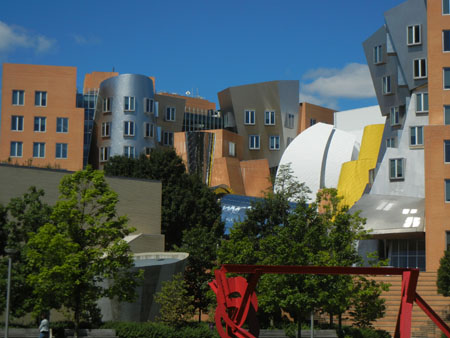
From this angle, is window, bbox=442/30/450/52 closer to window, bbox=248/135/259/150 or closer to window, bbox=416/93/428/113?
window, bbox=416/93/428/113

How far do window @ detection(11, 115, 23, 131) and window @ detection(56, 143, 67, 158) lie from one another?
4.36 metres

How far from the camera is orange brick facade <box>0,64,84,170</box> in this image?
76.2 m

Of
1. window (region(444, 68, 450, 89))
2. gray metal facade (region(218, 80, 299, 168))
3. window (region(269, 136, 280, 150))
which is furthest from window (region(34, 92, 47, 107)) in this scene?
window (region(444, 68, 450, 89))

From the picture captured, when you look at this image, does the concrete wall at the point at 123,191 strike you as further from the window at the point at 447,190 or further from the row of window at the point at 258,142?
the row of window at the point at 258,142

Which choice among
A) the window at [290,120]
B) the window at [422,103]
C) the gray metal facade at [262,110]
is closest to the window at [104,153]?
the gray metal facade at [262,110]

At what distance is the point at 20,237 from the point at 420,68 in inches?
1524

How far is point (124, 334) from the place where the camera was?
32500mm

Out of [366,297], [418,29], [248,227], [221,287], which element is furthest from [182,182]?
[221,287]

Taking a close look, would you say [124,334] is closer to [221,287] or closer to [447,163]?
[221,287]

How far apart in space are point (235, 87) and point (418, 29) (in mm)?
34960

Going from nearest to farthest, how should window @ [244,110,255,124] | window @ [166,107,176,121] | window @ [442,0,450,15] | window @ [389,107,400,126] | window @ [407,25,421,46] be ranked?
window @ [442,0,450,15], window @ [407,25,421,46], window @ [389,107,400,126], window @ [166,107,176,121], window @ [244,110,255,124]

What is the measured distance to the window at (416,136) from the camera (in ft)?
196

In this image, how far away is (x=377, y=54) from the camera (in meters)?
67.3

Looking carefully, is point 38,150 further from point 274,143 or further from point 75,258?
point 75,258
